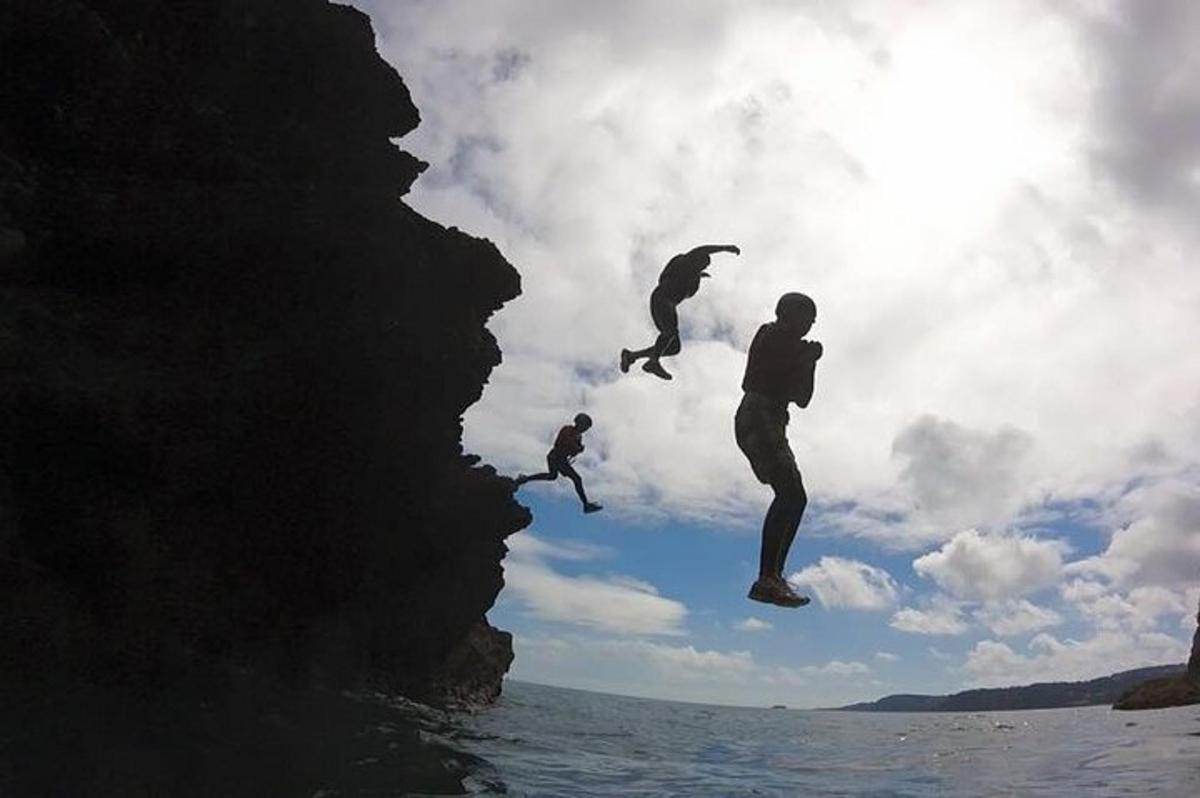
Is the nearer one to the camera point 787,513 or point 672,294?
point 787,513

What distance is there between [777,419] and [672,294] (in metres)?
2.27

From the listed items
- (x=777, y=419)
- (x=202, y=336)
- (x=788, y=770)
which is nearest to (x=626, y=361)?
(x=777, y=419)

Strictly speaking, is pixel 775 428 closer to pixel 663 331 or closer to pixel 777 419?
pixel 777 419

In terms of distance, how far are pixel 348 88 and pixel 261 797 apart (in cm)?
1250

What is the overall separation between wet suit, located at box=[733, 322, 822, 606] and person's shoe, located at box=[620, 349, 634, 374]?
2452mm

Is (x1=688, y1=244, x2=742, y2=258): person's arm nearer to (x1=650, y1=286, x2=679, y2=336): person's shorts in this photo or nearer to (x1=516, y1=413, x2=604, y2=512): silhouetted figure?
(x1=650, y1=286, x2=679, y2=336): person's shorts

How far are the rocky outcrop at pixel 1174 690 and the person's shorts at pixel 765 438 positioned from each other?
72989mm

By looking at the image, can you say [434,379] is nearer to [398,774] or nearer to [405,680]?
[398,774]

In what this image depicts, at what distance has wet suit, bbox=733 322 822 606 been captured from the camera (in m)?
6.25

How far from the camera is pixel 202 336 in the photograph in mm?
12383

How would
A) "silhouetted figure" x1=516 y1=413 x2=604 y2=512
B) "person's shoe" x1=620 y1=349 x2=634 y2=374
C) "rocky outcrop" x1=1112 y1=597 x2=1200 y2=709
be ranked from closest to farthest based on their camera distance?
"person's shoe" x1=620 y1=349 x2=634 y2=374 → "silhouetted figure" x1=516 y1=413 x2=604 y2=512 → "rocky outcrop" x1=1112 y1=597 x2=1200 y2=709

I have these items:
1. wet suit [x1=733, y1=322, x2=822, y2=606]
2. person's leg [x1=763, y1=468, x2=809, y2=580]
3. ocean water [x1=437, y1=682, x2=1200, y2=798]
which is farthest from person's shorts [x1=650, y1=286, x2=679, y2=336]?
ocean water [x1=437, y1=682, x2=1200, y2=798]

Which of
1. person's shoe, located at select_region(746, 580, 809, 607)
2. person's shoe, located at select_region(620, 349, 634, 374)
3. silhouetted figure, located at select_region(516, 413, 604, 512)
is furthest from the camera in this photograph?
silhouetted figure, located at select_region(516, 413, 604, 512)

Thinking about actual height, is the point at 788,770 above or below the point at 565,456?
below
